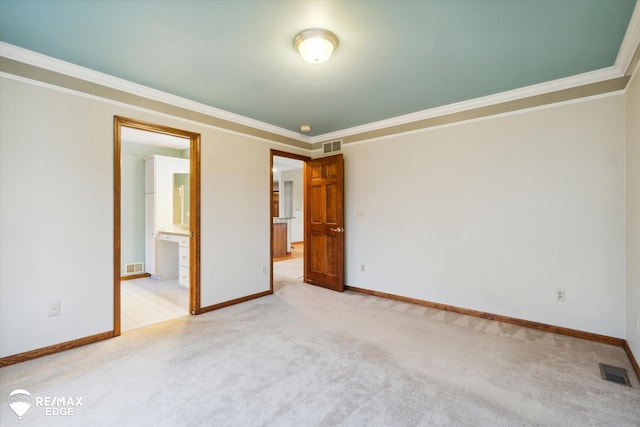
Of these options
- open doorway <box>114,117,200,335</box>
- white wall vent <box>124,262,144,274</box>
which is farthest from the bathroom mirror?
white wall vent <box>124,262,144,274</box>

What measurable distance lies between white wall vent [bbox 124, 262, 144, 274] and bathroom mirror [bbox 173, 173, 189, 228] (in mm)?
941

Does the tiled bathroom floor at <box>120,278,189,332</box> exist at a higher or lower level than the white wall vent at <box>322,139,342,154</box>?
lower

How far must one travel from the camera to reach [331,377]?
212 centimetres

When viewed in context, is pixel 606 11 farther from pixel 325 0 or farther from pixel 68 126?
pixel 68 126

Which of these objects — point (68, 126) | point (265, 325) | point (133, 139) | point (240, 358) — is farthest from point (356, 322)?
point (133, 139)

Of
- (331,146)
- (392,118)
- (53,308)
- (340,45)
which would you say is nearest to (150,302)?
(53,308)

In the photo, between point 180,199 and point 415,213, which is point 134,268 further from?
point 415,213

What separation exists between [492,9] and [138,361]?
11.7 ft

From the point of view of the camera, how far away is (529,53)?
2.31m

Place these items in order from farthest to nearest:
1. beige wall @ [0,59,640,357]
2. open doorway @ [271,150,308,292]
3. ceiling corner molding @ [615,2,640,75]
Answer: open doorway @ [271,150,308,292]
beige wall @ [0,59,640,357]
ceiling corner molding @ [615,2,640,75]

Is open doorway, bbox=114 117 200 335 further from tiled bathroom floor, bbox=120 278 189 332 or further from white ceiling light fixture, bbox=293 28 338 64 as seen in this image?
white ceiling light fixture, bbox=293 28 338 64

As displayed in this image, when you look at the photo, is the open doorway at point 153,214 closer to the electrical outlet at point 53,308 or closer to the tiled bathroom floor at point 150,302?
the tiled bathroom floor at point 150,302

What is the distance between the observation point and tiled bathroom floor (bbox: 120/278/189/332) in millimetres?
3246

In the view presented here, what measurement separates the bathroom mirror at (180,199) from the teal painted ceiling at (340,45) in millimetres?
2699
